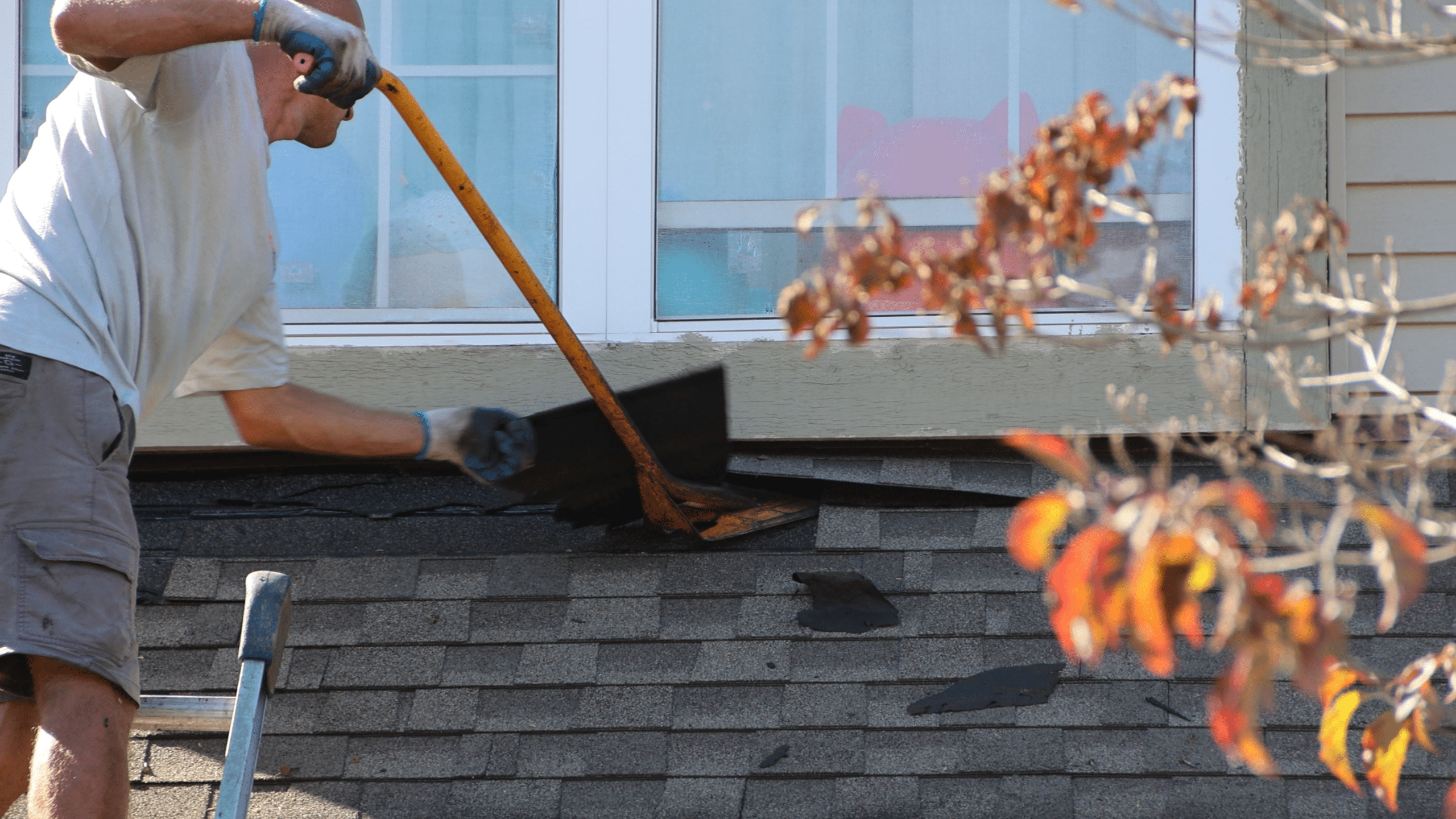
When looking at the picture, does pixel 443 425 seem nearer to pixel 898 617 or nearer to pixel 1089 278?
pixel 898 617

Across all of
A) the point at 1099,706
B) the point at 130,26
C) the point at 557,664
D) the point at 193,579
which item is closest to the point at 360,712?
the point at 557,664

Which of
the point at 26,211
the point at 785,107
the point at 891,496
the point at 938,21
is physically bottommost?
the point at 891,496

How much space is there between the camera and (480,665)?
3.03 metres

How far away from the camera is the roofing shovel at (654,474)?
2926mm

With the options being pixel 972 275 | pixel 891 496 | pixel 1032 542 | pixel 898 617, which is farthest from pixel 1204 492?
pixel 891 496

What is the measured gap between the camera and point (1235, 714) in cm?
106

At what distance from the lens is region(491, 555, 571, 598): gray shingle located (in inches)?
124

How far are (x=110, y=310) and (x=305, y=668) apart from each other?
1082 millimetres

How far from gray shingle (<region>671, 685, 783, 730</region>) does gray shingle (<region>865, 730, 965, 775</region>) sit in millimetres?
227

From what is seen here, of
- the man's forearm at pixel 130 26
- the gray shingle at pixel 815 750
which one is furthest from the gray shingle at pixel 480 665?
the man's forearm at pixel 130 26

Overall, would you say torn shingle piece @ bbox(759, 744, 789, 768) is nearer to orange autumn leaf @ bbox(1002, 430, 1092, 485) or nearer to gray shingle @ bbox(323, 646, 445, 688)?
gray shingle @ bbox(323, 646, 445, 688)

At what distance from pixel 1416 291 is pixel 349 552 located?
2.82 m

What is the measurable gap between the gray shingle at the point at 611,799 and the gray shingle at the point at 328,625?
68cm

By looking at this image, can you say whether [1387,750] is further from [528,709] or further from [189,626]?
[189,626]
